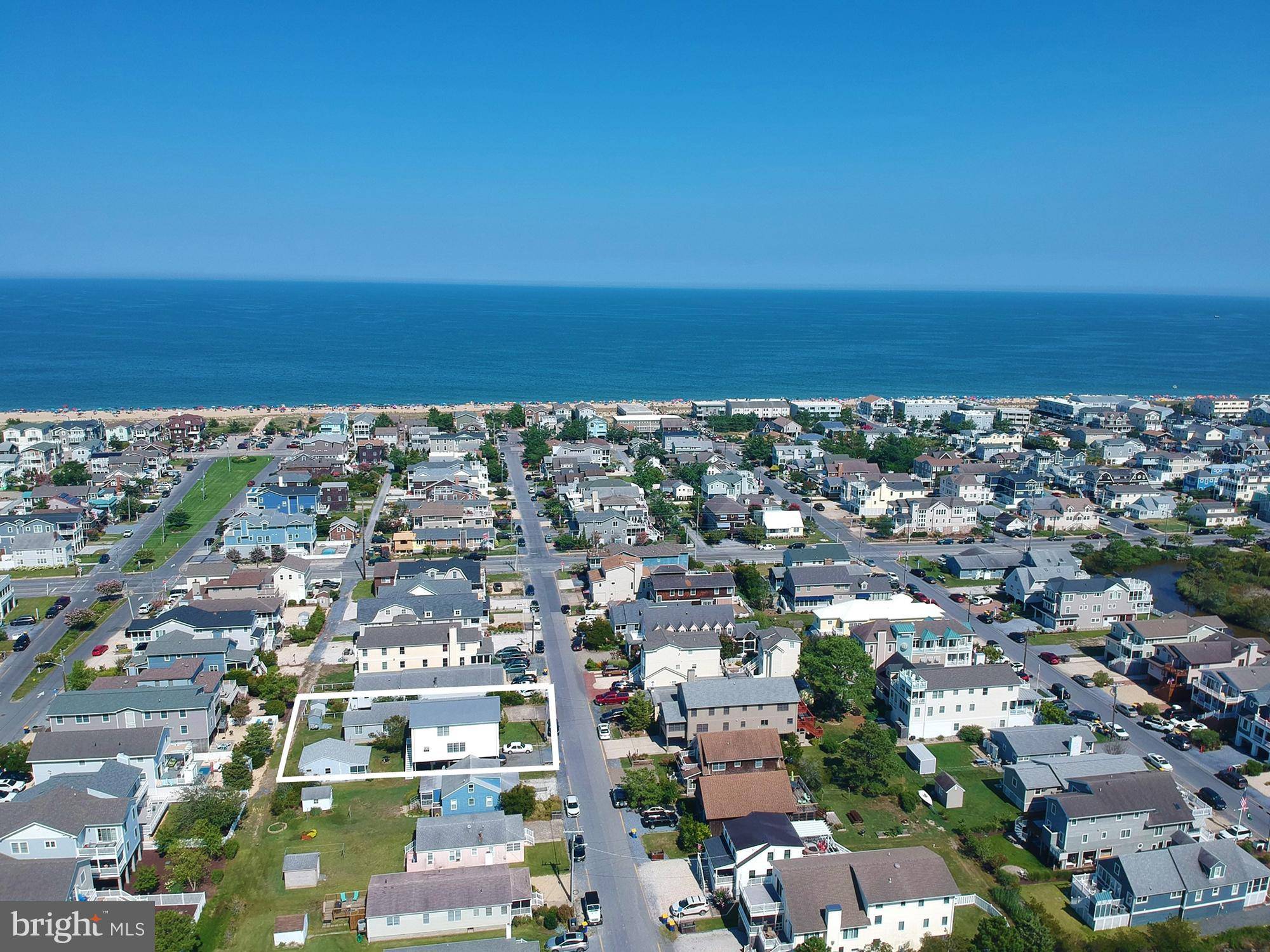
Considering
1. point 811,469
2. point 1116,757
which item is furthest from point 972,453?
point 1116,757

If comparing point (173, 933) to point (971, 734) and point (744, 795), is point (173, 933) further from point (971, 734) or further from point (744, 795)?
point (971, 734)

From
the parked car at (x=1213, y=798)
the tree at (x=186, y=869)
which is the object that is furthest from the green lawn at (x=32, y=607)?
the parked car at (x=1213, y=798)

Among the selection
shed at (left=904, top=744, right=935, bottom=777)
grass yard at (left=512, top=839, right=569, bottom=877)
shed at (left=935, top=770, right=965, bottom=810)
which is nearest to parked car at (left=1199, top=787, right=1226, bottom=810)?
shed at (left=935, top=770, right=965, bottom=810)

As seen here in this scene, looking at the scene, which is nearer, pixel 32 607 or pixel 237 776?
pixel 237 776

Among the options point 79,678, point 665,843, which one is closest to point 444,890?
point 665,843

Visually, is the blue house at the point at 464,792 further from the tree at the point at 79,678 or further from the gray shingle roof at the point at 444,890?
the tree at the point at 79,678

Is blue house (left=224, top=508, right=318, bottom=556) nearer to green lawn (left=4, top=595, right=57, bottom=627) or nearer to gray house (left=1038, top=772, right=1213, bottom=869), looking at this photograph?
green lawn (left=4, top=595, right=57, bottom=627)

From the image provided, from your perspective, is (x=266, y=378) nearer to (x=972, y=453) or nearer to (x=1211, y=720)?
(x=972, y=453)

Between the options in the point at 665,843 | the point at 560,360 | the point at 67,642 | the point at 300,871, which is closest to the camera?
the point at 300,871
